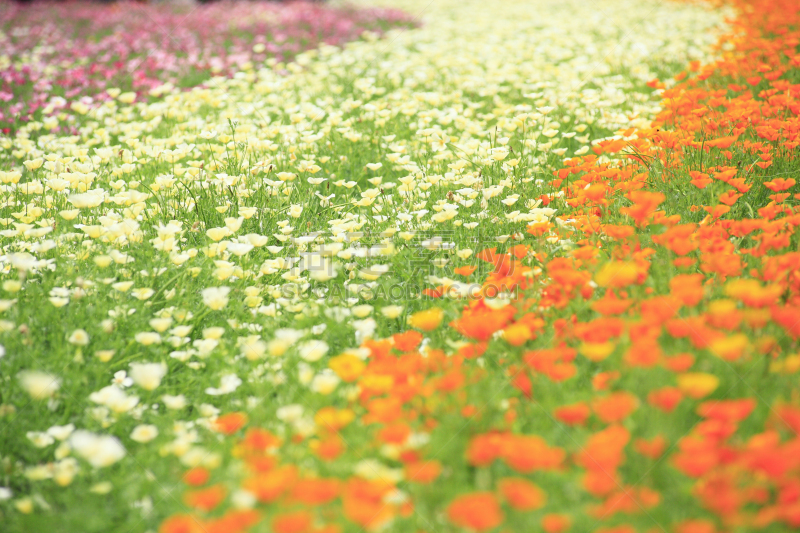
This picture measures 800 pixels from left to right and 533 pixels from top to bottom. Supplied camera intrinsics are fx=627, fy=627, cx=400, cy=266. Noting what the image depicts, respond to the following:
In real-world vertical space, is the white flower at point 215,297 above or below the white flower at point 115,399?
above

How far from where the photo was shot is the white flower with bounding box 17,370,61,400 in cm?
192

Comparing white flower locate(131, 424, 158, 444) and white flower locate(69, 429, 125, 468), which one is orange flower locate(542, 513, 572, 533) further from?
white flower locate(131, 424, 158, 444)

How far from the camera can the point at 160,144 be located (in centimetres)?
430

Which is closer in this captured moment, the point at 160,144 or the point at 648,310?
the point at 648,310

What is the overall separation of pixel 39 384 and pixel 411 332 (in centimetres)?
119

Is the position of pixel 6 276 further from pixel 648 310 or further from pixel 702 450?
pixel 702 450

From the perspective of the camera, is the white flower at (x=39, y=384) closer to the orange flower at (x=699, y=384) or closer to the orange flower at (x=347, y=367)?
the orange flower at (x=347, y=367)

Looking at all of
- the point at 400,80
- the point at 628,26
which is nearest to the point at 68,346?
the point at 400,80

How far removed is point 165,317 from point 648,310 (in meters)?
1.84

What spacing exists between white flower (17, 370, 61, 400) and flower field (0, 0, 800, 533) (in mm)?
16

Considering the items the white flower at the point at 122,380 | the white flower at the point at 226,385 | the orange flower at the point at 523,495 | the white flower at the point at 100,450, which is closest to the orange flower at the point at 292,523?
the orange flower at the point at 523,495

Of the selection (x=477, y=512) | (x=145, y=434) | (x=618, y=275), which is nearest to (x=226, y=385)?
(x=145, y=434)

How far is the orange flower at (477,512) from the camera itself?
1.22m

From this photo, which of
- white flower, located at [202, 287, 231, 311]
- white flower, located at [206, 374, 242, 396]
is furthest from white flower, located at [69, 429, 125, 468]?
white flower, located at [202, 287, 231, 311]
